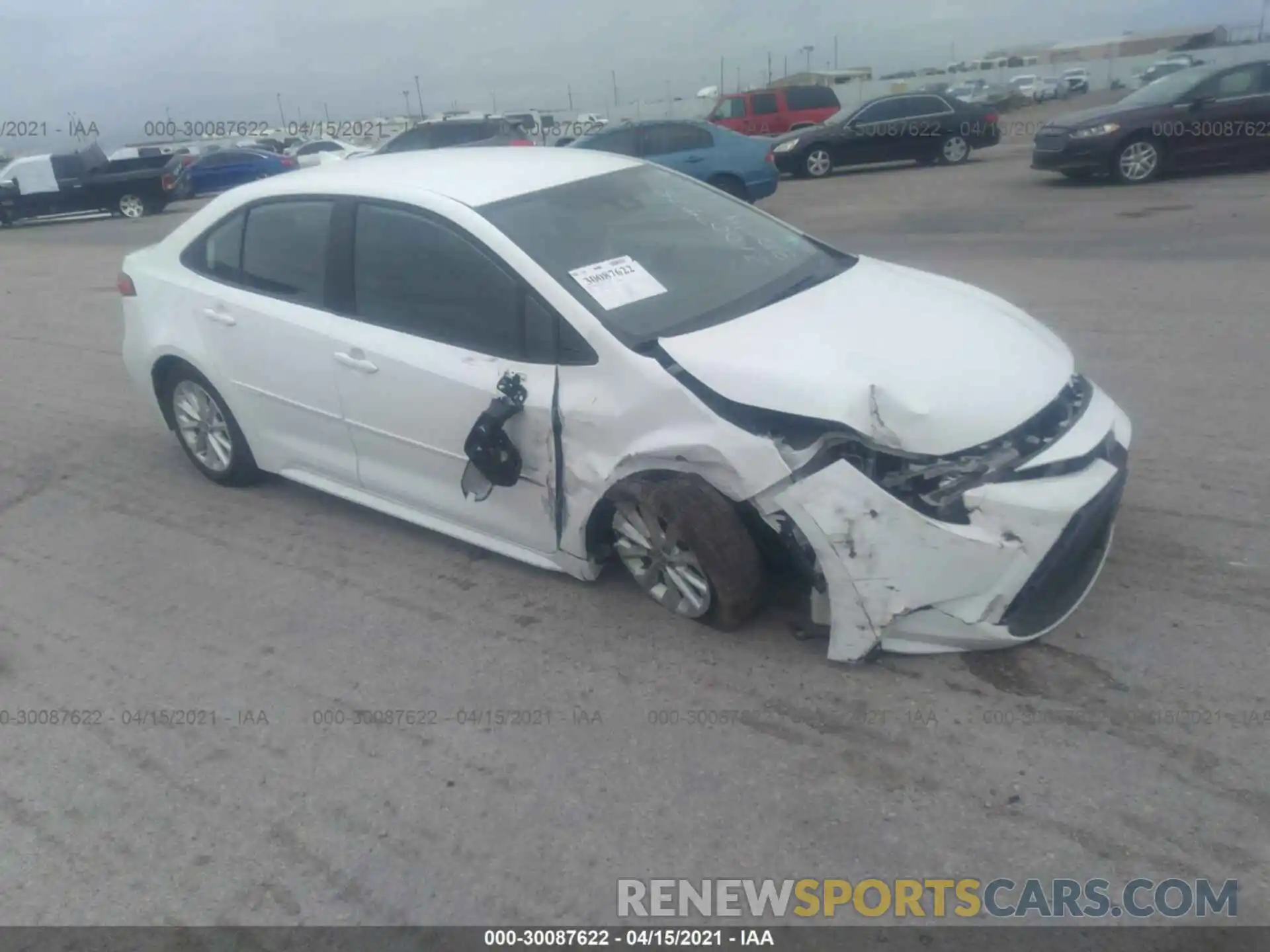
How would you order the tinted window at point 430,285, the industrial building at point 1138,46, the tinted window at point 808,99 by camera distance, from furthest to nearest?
the industrial building at point 1138,46
the tinted window at point 808,99
the tinted window at point 430,285

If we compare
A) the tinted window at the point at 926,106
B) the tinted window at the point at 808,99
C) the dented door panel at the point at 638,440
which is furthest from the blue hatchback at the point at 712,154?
the dented door panel at the point at 638,440

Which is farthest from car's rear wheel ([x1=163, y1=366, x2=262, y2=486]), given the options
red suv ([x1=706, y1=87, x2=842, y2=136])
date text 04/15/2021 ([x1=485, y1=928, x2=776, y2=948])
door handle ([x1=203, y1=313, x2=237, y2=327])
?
red suv ([x1=706, y1=87, x2=842, y2=136])

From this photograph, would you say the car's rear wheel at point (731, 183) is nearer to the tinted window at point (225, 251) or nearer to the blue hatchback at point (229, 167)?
Answer: the tinted window at point (225, 251)

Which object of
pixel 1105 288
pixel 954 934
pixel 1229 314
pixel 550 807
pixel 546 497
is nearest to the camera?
pixel 954 934

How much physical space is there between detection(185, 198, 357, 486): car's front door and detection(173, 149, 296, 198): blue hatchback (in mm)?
23472

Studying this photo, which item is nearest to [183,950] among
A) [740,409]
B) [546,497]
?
[546,497]

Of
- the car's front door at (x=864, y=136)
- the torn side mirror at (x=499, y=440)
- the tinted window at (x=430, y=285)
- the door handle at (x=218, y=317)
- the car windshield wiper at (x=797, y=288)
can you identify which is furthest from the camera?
the car's front door at (x=864, y=136)

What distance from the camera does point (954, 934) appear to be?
2656 millimetres

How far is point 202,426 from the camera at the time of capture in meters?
5.62

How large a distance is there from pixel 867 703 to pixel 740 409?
103cm

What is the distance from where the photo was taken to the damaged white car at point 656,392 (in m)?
3.47

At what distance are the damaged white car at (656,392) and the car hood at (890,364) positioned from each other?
0.01m

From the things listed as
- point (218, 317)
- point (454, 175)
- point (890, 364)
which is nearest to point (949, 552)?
point (890, 364)

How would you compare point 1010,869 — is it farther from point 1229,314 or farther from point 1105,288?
point 1105,288
